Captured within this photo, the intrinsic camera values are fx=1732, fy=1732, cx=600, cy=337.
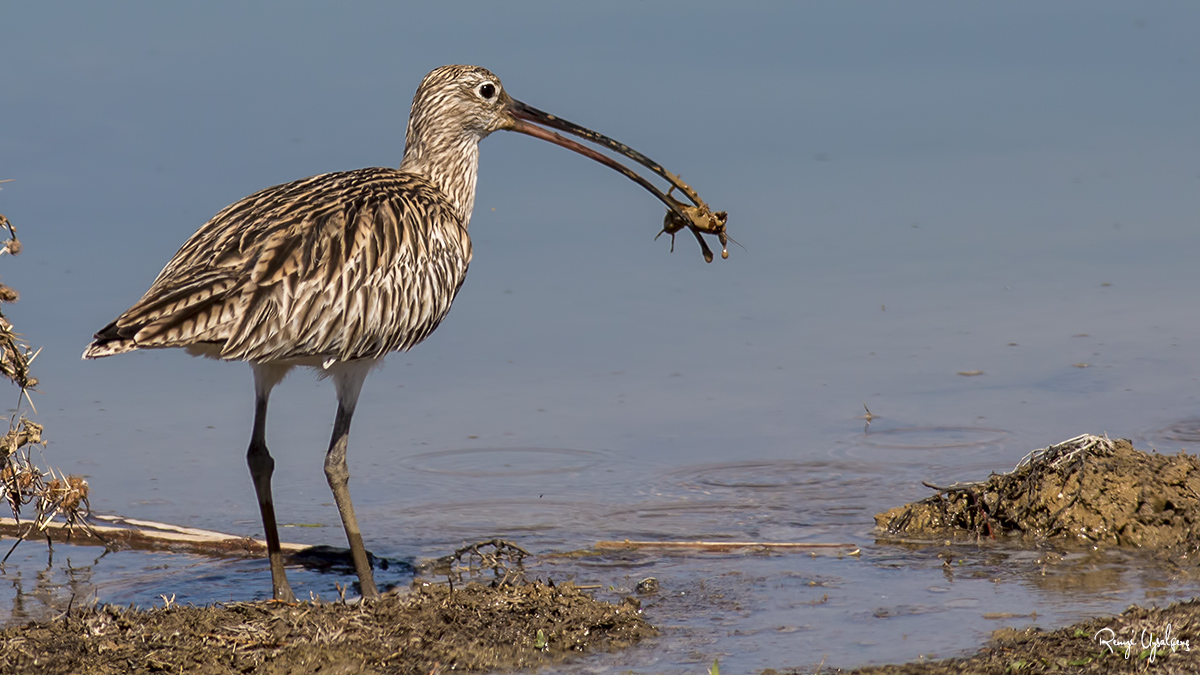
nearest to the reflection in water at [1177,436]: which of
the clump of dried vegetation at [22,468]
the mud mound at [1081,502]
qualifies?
the mud mound at [1081,502]

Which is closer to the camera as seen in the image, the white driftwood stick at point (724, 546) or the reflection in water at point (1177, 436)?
the white driftwood stick at point (724, 546)

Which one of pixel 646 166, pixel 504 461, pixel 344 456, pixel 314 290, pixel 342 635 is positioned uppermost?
pixel 646 166

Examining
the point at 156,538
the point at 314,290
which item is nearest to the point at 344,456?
the point at 314,290

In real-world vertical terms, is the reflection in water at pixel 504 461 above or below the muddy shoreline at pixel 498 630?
above

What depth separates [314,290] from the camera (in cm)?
706

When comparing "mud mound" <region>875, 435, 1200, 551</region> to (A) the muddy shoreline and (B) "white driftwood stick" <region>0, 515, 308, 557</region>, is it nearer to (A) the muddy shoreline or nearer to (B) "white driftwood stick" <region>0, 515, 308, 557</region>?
(A) the muddy shoreline

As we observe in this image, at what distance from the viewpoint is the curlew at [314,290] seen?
672 centimetres

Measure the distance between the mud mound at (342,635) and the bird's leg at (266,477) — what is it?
0.68 meters

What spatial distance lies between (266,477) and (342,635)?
151 centimetres

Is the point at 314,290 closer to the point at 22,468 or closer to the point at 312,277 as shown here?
the point at 312,277

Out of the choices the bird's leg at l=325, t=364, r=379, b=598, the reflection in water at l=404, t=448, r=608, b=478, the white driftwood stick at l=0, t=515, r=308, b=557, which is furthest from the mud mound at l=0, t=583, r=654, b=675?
the reflection in water at l=404, t=448, r=608, b=478

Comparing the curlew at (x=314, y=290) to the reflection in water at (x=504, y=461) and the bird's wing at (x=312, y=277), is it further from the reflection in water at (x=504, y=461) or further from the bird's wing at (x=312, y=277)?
the reflection in water at (x=504, y=461)

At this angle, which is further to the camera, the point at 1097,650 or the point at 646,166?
the point at 646,166

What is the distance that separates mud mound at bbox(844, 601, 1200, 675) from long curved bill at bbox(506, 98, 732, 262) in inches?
107
